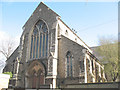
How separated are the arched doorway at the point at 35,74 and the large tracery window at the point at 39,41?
165cm

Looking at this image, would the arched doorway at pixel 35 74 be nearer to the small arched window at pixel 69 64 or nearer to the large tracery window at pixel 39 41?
the large tracery window at pixel 39 41

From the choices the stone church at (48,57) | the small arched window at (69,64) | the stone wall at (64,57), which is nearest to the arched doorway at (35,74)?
the stone church at (48,57)

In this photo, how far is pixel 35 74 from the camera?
19844 millimetres

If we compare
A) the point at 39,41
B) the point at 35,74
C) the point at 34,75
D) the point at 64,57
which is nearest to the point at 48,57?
the point at 64,57

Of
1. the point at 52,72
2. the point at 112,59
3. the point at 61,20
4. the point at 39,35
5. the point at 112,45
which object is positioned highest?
the point at 61,20

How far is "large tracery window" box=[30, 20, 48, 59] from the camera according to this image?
802 inches

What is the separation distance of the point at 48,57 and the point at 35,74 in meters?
4.17

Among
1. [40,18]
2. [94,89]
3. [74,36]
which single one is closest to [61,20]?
[40,18]

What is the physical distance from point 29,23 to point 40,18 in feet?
9.52

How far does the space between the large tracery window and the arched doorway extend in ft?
5.43

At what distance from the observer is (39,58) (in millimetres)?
20031

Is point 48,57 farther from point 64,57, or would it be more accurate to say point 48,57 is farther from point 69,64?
point 69,64

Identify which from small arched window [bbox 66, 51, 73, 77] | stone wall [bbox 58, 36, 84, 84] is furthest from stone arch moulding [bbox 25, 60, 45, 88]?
small arched window [bbox 66, 51, 73, 77]

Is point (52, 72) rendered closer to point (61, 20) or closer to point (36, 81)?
point (36, 81)
